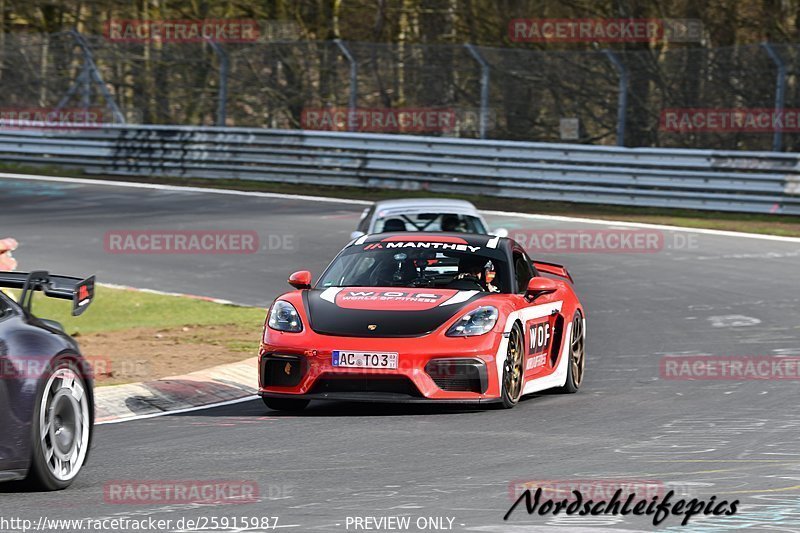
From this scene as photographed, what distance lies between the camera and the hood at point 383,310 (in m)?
9.83

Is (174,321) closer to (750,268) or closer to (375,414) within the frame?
(375,414)

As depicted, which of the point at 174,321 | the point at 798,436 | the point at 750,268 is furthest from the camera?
the point at 750,268

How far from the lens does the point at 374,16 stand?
40.4m

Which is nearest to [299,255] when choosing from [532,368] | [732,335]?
[732,335]

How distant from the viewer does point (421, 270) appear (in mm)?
11016

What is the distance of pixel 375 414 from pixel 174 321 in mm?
5905

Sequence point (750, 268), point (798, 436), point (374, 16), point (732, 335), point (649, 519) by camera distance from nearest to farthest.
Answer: point (649, 519) → point (798, 436) → point (732, 335) → point (750, 268) → point (374, 16)

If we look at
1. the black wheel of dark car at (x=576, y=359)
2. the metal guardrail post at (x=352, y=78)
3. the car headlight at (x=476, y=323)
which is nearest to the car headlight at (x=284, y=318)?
the car headlight at (x=476, y=323)

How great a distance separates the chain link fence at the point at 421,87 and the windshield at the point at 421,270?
16218 mm

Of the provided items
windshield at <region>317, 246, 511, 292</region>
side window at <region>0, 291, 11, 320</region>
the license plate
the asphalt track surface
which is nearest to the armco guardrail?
the asphalt track surface

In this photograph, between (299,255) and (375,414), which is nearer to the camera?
(375,414)

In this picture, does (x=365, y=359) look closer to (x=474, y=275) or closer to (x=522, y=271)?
(x=474, y=275)

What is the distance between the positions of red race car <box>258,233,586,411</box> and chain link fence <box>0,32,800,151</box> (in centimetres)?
1618

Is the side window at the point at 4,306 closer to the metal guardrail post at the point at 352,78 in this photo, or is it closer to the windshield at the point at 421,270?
the windshield at the point at 421,270
